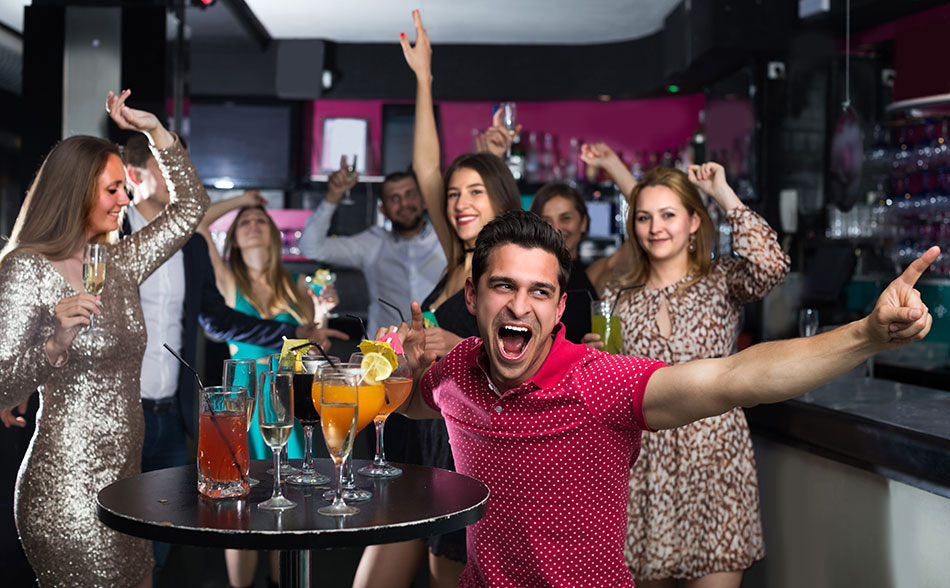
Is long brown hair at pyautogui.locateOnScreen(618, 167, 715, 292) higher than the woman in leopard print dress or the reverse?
higher

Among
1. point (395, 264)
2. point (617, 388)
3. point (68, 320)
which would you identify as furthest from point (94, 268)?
point (395, 264)

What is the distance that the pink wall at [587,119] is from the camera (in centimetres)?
807

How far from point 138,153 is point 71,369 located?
1169 millimetres

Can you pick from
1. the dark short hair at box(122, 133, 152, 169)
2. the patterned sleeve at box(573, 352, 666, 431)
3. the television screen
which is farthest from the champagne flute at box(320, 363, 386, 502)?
the television screen

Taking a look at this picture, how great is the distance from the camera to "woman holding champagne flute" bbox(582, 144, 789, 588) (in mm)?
2590

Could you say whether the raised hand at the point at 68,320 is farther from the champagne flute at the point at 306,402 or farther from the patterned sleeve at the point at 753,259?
the patterned sleeve at the point at 753,259

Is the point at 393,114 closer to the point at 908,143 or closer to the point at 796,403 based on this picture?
the point at 908,143

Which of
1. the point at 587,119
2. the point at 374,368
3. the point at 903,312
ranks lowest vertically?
the point at 374,368

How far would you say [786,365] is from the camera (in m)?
1.48

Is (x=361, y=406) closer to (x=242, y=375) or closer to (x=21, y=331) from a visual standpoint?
(x=242, y=375)

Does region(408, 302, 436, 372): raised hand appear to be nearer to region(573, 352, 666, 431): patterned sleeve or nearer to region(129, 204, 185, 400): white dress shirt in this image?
region(573, 352, 666, 431): patterned sleeve

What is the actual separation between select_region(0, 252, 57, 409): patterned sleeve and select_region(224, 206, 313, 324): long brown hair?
174 cm

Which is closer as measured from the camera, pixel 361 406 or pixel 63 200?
pixel 361 406

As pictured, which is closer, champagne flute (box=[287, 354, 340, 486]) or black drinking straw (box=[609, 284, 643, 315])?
champagne flute (box=[287, 354, 340, 486])
